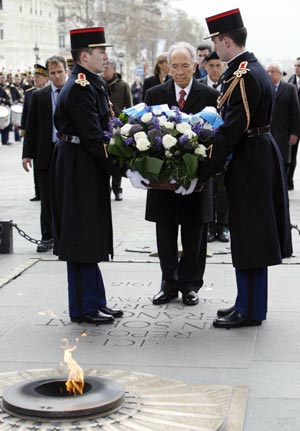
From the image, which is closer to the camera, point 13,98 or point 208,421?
point 208,421

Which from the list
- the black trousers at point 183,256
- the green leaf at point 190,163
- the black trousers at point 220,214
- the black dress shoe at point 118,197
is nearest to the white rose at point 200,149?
the green leaf at point 190,163

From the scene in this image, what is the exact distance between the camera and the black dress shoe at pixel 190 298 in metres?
7.06

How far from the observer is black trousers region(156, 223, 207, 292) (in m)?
7.08

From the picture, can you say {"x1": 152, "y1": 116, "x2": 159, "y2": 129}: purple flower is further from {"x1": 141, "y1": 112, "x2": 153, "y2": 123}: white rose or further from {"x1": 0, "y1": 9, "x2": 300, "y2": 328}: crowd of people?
{"x1": 0, "y1": 9, "x2": 300, "y2": 328}: crowd of people

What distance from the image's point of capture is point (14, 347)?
6043 millimetres

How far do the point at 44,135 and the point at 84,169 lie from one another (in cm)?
355

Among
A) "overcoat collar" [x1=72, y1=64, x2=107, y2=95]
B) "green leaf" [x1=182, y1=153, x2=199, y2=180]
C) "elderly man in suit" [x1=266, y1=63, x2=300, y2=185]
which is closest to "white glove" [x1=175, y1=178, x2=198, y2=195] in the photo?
"green leaf" [x1=182, y1=153, x2=199, y2=180]

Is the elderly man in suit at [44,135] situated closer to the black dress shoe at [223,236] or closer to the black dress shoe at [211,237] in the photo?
the black dress shoe at [211,237]

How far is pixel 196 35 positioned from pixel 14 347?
370ft

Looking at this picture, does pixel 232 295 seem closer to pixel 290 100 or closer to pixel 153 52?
pixel 290 100

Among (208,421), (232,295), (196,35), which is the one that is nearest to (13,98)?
(232,295)

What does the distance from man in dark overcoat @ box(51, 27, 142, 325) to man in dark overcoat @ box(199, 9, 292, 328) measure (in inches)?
28.4

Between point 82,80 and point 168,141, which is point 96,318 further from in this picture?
point 82,80

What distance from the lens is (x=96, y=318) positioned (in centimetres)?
661
